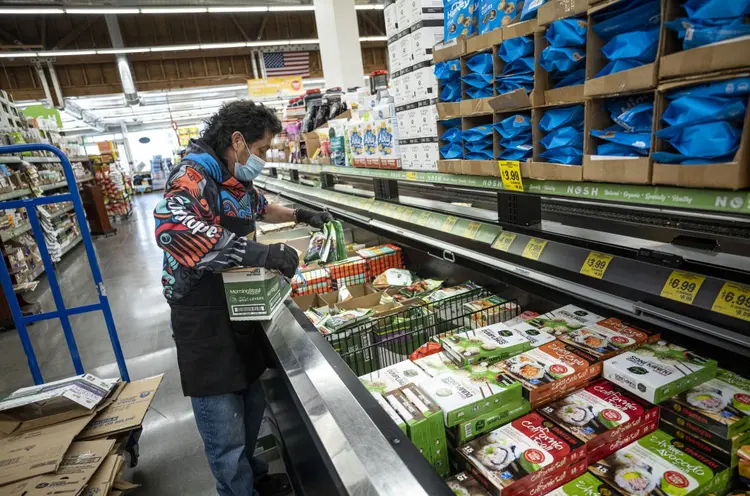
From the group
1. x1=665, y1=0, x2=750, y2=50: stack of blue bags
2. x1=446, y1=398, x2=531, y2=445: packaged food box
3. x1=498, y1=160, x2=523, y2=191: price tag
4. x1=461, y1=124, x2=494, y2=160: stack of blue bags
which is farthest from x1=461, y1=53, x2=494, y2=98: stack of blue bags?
x1=446, y1=398, x2=531, y2=445: packaged food box

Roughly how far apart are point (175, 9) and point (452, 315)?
1107 cm

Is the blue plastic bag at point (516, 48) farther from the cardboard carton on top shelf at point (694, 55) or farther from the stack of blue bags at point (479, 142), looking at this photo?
the cardboard carton on top shelf at point (694, 55)

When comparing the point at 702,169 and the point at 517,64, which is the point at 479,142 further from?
the point at 702,169

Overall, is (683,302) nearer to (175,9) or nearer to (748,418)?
(748,418)

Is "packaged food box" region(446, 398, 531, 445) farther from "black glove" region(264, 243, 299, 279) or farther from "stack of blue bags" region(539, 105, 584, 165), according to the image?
"black glove" region(264, 243, 299, 279)

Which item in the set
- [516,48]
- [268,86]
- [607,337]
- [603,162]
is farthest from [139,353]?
[268,86]

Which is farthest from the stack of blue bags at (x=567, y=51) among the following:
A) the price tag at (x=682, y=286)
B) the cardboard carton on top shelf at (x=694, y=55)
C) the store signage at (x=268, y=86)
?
the store signage at (x=268, y=86)

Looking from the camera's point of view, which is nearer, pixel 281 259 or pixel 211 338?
pixel 281 259

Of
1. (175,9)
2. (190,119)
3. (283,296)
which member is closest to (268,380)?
(283,296)

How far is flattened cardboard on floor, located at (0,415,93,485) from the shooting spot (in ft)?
6.49

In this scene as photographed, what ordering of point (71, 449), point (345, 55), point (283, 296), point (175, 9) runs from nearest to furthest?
point (283, 296) → point (71, 449) → point (345, 55) → point (175, 9)

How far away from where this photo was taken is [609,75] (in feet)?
3.31

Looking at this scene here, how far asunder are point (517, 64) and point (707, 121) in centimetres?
65

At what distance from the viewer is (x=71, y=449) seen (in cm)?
218
